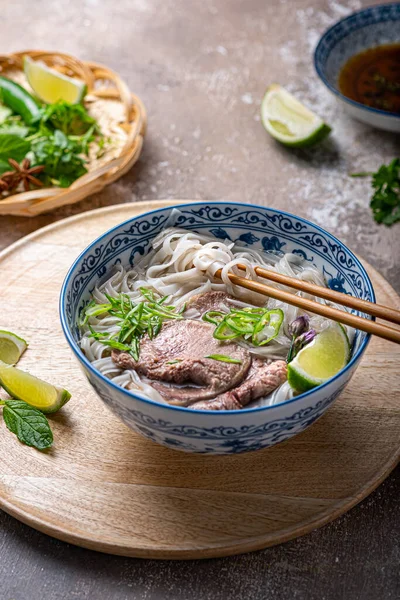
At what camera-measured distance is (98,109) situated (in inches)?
169

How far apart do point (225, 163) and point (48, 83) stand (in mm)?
1235

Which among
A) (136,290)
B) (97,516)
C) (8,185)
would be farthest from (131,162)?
(97,516)

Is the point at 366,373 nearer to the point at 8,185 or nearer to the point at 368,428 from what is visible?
the point at 368,428

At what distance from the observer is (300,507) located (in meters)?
2.22

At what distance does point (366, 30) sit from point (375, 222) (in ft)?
5.48

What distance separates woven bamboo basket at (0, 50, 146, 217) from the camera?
141 inches

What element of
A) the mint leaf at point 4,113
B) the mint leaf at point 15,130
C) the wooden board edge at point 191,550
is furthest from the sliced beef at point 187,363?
the mint leaf at point 4,113

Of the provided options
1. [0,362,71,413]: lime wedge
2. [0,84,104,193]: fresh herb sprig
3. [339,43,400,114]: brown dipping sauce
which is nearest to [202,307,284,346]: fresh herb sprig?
[0,362,71,413]: lime wedge

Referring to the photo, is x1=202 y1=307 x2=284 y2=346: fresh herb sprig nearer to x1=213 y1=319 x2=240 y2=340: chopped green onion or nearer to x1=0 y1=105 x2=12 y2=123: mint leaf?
x1=213 y1=319 x2=240 y2=340: chopped green onion

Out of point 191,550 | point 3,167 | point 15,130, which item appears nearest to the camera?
point 191,550

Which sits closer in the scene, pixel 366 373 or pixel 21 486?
pixel 21 486

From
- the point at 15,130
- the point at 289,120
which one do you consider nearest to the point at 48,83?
the point at 15,130

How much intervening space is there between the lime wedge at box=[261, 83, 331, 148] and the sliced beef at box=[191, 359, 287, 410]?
2.18 meters

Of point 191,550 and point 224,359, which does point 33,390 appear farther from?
point 191,550
